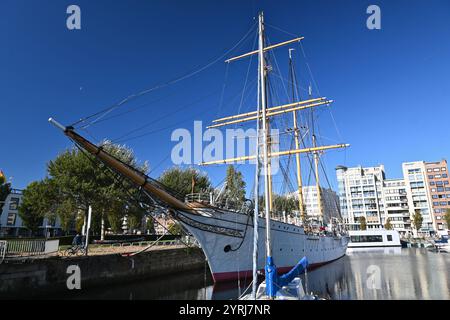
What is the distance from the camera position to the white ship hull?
19.4 m

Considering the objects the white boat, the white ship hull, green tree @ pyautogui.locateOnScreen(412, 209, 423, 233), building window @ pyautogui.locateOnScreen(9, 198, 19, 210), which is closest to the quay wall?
the white ship hull

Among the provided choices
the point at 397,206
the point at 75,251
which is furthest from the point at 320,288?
the point at 397,206

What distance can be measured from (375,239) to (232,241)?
64657 mm

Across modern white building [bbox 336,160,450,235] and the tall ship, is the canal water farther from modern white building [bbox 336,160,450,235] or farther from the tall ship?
modern white building [bbox 336,160,450,235]

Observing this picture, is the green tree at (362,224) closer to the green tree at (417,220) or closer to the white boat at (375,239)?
the green tree at (417,220)

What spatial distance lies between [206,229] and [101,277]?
7.74m

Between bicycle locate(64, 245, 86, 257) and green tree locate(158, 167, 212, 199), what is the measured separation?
2628 cm

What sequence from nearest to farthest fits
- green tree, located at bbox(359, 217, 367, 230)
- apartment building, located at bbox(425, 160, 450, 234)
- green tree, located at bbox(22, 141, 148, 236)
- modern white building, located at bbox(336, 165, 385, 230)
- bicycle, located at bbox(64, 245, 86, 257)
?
1. bicycle, located at bbox(64, 245, 86, 257)
2. green tree, located at bbox(22, 141, 148, 236)
3. apartment building, located at bbox(425, 160, 450, 234)
4. green tree, located at bbox(359, 217, 367, 230)
5. modern white building, located at bbox(336, 165, 385, 230)

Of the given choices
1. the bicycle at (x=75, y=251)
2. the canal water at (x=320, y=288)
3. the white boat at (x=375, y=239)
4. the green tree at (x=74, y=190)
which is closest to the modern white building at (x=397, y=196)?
the white boat at (x=375, y=239)

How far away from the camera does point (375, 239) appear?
70875 millimetres

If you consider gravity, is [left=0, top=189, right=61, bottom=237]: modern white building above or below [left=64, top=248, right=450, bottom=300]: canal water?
above

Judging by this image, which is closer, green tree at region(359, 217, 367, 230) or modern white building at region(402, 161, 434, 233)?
modern white building at region(402, 161, 434, 233)

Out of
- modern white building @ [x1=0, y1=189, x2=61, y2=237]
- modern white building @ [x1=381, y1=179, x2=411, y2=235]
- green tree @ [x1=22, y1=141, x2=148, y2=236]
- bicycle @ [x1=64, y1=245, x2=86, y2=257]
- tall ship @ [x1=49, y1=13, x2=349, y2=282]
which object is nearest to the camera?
tall ship @ [x1=49, y1=13, x2=349, y2=282]
